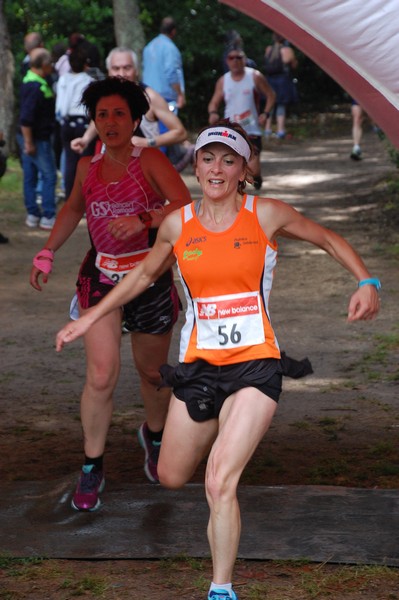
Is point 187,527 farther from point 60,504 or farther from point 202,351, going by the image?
point 202,351

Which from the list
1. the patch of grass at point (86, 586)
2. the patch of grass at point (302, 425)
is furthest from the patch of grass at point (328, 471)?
the patch of grass at point (86, 586)

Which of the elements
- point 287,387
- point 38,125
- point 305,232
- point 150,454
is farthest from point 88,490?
point 38,125

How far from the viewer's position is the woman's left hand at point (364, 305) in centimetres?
472

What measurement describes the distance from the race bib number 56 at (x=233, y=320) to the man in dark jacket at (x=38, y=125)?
1017 centimetres

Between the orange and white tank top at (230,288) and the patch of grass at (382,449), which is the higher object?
the orange and white tank top at (230,288)

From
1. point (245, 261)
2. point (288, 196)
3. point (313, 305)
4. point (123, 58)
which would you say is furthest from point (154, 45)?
point (245, 261)

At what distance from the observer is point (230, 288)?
487cm

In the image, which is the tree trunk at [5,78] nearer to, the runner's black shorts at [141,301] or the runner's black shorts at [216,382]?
the runner's black shorts at [141,301]

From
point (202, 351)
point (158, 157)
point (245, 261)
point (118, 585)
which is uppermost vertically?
point (158, 157)

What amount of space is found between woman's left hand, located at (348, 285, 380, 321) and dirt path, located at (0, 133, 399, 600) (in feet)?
4.01

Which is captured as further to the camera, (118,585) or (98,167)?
(98,167)

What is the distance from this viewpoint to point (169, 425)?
197 inches

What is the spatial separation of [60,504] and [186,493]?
0.67 metres

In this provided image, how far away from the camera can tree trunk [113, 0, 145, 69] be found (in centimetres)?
2245
